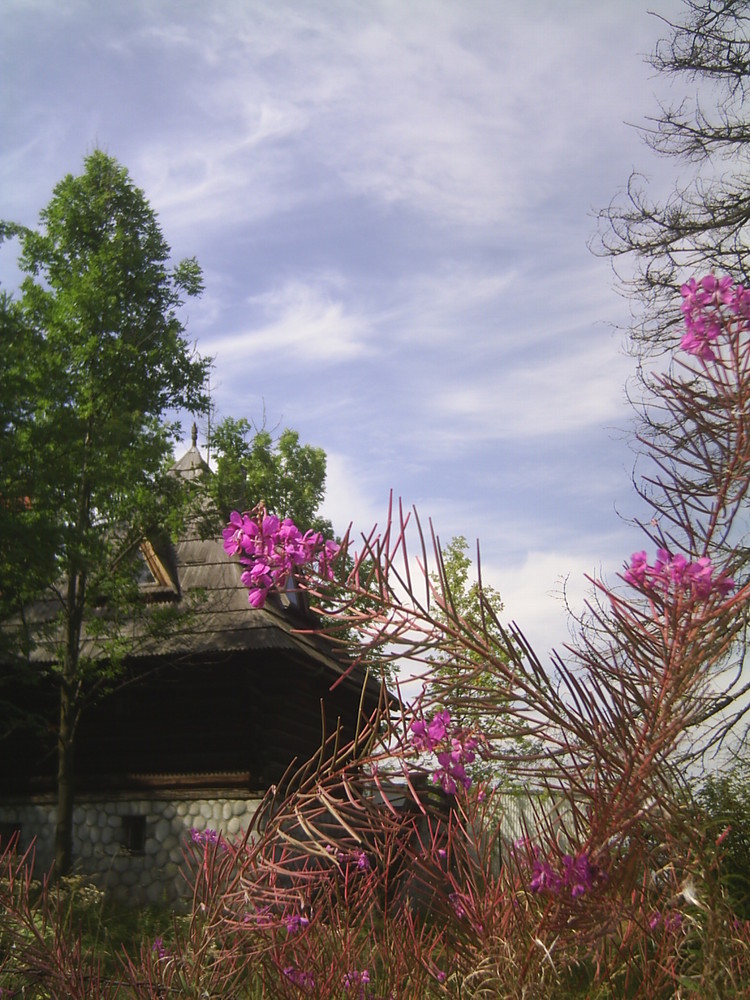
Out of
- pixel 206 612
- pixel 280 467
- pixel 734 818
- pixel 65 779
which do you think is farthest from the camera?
pixel 280 467

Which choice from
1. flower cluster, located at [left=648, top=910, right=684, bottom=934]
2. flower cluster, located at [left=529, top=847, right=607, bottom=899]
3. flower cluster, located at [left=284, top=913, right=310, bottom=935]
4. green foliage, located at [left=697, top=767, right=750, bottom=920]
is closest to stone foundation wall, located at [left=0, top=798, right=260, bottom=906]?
green foliage, located at [left=697, top=767, right=750, bottom=920]

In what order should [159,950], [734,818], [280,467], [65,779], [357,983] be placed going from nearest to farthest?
[357,983], [159,950], [734,818], [65,779], [280,467]

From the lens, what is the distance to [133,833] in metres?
13.3

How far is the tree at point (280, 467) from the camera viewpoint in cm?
1705

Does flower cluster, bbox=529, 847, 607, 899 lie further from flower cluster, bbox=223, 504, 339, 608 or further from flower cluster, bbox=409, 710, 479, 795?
flower cluster, bbox=223, 504, 339, 608

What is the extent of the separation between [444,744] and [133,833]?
1284 cm

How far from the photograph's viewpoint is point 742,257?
36.2 feet

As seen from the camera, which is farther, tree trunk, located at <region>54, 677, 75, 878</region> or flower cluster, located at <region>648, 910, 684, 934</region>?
tree trunk, located at <region>54, 677, 75, 878</region>

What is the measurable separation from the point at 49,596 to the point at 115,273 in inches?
202

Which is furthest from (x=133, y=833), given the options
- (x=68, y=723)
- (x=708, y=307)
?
(x=708, y=307)

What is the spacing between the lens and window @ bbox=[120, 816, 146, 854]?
43.2 ft

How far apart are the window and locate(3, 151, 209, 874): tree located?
71cm

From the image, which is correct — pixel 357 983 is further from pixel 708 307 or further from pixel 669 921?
pixel 708 307

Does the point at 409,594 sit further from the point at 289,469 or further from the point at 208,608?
the point at 289,469
